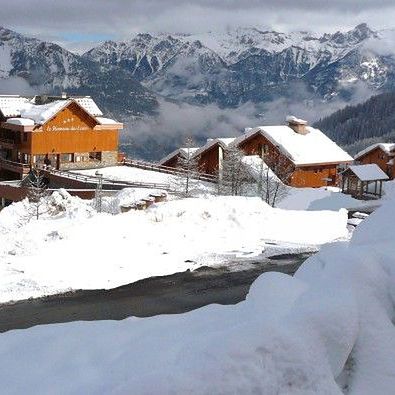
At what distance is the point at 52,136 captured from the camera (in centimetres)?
5150

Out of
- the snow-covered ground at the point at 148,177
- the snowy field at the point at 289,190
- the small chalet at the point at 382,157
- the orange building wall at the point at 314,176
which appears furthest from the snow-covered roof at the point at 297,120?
the snow-covered ground at the point at 148,177

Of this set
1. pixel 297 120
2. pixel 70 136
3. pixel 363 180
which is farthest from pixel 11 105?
pixel 363 180

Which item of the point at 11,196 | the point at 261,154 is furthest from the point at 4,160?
the point at 261,154

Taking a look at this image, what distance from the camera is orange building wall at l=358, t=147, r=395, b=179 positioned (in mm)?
57125

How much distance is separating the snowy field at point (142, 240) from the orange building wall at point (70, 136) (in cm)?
2366

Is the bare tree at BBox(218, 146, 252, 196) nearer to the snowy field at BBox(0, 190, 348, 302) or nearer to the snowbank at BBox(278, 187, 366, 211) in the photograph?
the snowbank at BBox(278, 187, 366, 211)

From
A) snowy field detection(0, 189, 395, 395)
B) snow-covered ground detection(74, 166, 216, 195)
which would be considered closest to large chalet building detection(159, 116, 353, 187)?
snow-covered ground detection(74, 166, 216, 195)

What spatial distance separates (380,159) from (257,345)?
181ft

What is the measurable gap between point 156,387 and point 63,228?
15883mm

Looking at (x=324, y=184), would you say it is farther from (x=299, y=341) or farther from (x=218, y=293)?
(x=299, y=341)

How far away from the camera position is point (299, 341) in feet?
20.7

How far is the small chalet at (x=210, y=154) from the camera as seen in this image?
52938 millimetres

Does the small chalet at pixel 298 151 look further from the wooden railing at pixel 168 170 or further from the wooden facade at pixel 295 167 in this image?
the wooden railing at pixel 168 170

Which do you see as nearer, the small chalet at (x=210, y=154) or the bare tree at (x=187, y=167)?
the bare tree at (x=187, y=167)
